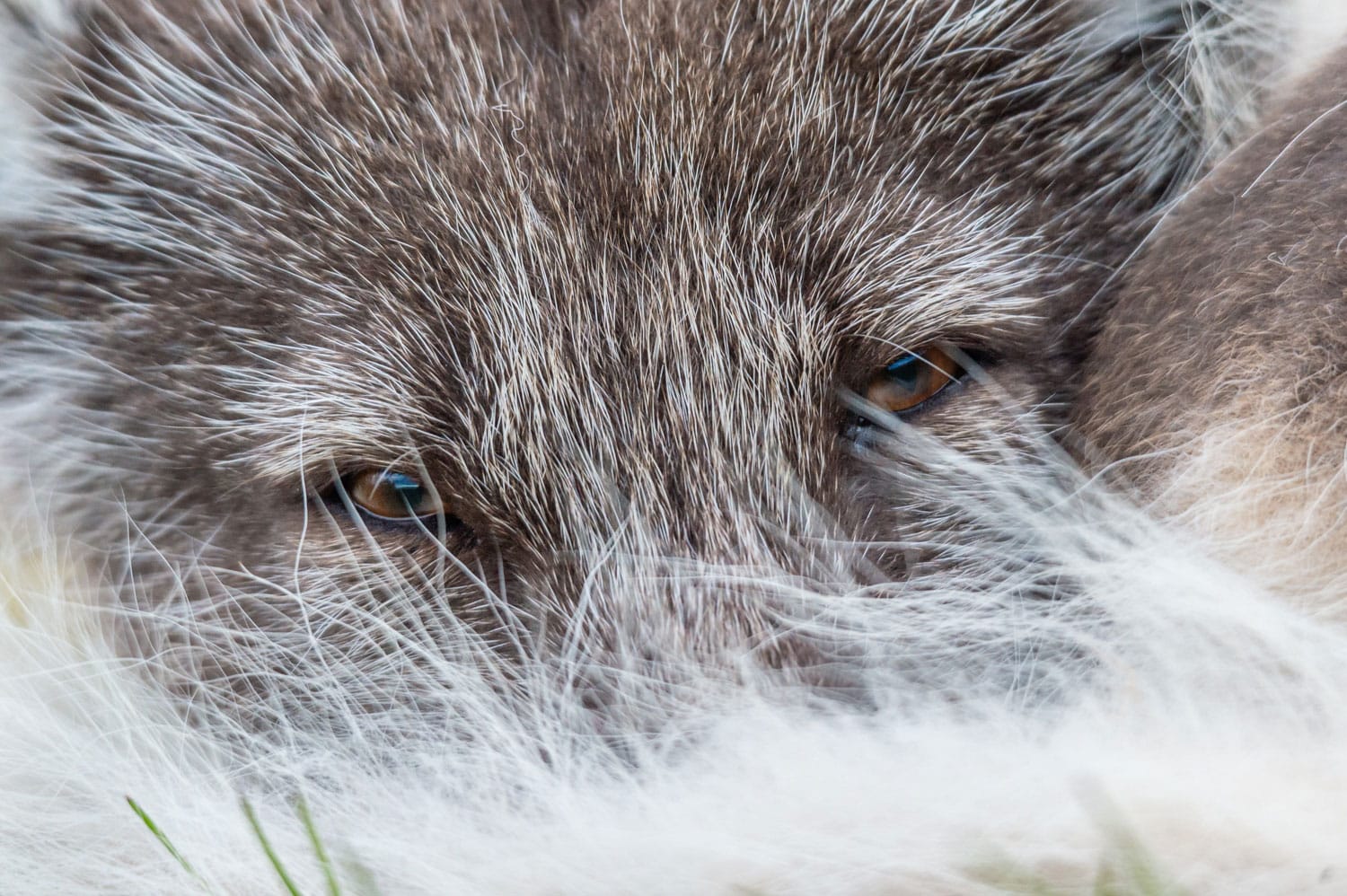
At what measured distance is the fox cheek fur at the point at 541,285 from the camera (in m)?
1.24

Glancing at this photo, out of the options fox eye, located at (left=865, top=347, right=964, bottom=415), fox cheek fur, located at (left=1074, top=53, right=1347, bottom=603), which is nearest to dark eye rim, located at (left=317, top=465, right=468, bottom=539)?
fox eye, located at (left=865, top=347, right=964, bottom=415)

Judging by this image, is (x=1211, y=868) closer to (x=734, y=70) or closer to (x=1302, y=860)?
(x=1302, y=860)

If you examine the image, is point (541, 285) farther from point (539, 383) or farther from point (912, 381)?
point (912, 381)

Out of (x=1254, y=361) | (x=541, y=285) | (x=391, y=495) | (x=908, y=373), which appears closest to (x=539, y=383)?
(x=541, y=285)

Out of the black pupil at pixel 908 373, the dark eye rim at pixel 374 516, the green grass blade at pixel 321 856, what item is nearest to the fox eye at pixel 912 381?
the black pupil at pixel 908 373

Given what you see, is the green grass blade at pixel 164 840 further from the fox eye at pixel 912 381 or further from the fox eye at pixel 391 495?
the fox eye at pixel 912 381

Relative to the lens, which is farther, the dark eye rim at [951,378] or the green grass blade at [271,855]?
the dark eye rim at [951,378]

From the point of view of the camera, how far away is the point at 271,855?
3.15 feet

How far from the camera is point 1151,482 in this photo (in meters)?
1.09

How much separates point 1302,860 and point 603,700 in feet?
1.90

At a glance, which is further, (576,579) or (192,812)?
(576,579)

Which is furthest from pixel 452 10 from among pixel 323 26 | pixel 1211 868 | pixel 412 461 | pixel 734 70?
pixel 1211 868

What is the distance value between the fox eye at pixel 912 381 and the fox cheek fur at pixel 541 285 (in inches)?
0.6

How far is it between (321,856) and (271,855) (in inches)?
2.1
